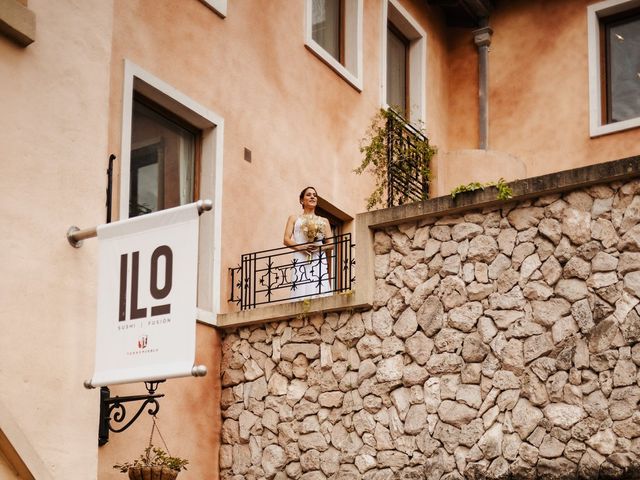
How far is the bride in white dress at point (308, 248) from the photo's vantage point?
1356 cm

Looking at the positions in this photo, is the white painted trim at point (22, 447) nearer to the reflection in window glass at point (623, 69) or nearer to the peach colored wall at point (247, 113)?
the peach colored wall at point (247, 113)

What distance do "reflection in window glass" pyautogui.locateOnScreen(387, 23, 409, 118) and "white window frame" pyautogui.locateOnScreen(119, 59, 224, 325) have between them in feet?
15.4

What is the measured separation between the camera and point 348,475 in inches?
476

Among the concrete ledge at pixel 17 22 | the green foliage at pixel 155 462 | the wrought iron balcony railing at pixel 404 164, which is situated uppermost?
the wrought iron balcony railing at pixel 404 164

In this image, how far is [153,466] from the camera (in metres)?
11.6

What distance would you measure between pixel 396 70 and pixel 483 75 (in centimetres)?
133

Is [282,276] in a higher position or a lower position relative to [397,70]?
lower

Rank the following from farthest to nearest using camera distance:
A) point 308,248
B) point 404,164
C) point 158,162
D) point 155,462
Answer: point 404,164 < point 308,248 < point 158,162 < point 155,462

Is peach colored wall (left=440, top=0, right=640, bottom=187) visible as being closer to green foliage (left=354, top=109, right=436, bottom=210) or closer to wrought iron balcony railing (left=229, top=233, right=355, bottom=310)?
green foliage (left=354, top=109, right=436, bottom=210)

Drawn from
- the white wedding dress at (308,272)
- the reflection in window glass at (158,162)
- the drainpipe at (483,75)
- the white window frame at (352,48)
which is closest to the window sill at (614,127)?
the drainpipe at (483,75)

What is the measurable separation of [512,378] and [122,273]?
12.6 feet

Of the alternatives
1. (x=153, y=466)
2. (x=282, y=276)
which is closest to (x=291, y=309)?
(x=282, y=276)

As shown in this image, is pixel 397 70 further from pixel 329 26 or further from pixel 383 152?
pixel 383 152

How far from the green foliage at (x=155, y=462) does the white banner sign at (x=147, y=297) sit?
249cm
